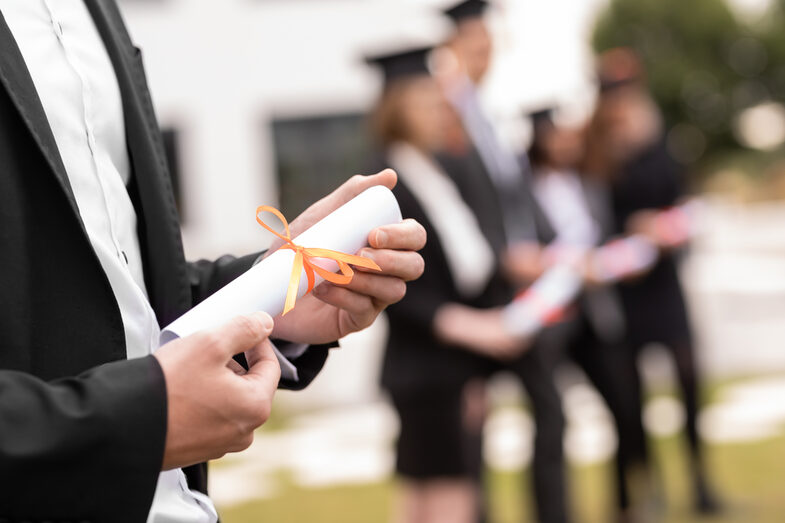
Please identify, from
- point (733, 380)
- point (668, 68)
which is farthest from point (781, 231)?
point (668, 68)

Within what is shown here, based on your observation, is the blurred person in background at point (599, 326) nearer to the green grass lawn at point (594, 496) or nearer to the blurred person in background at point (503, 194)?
the green grass lawn at point (594, 496)

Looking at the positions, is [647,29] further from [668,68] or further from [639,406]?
[639,406]

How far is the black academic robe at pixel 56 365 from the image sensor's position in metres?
0.98

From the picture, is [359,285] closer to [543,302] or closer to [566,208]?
[543,302]

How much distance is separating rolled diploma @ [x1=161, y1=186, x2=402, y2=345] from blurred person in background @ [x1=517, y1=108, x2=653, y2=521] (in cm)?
305

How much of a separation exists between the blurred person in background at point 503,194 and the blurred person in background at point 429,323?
0.30 m

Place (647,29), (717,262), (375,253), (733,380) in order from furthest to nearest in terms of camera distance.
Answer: (647,29) < (717,262) < (733,380) < (375,253)

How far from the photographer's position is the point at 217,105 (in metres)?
12.7

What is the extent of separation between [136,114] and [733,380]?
290 inches

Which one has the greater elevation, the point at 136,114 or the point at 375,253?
the point at 136,114

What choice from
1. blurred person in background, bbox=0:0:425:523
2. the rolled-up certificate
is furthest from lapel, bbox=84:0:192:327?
the rolled-up certificate

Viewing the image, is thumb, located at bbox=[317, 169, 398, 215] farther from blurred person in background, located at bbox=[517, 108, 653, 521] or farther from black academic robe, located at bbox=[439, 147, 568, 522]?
blurred person in background, located at bbox=[517, 108, 653, 521]

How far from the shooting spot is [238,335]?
1.06m

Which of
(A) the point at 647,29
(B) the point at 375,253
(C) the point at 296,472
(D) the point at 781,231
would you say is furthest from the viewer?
(A) the point at 647,29
